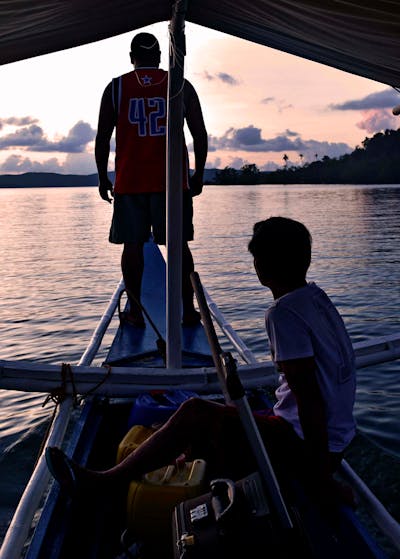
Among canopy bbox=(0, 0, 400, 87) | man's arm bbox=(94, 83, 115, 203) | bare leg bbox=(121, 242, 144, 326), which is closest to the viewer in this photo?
canopy bbox=(0, 0, 400, 87)

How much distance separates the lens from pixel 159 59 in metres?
5.38

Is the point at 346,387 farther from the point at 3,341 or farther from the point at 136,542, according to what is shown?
the point at 3,341

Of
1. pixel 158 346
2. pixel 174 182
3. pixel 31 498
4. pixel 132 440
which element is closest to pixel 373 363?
pixel 158 346

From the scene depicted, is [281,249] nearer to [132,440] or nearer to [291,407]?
[291,407]

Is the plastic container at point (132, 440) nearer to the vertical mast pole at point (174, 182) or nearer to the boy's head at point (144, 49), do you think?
the vertical mast pole at point (174, 182)

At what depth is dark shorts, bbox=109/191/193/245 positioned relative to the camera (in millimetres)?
5414

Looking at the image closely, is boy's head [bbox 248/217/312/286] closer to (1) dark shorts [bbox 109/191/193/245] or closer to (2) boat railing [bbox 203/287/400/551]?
(2) boat railing [bbox 203/287/400/551]

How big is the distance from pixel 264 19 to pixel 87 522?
3088 millimetres

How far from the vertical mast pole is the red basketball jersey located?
2.47ft

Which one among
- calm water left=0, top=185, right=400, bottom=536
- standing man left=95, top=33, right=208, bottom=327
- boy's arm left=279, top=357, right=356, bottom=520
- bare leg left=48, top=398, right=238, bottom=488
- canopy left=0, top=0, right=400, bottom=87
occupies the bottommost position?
calm water left=0, top=185, right=400, bottom=536

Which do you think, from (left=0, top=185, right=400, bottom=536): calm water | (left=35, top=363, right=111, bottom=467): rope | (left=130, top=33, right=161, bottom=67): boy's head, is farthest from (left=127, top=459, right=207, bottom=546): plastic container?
(left=130, top=33, right=161, bottom=67): boy's head

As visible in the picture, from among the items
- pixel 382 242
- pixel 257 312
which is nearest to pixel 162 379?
pixel 257 312

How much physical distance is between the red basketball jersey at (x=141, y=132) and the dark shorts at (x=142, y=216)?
8cm

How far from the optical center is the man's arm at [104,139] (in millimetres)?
5344
